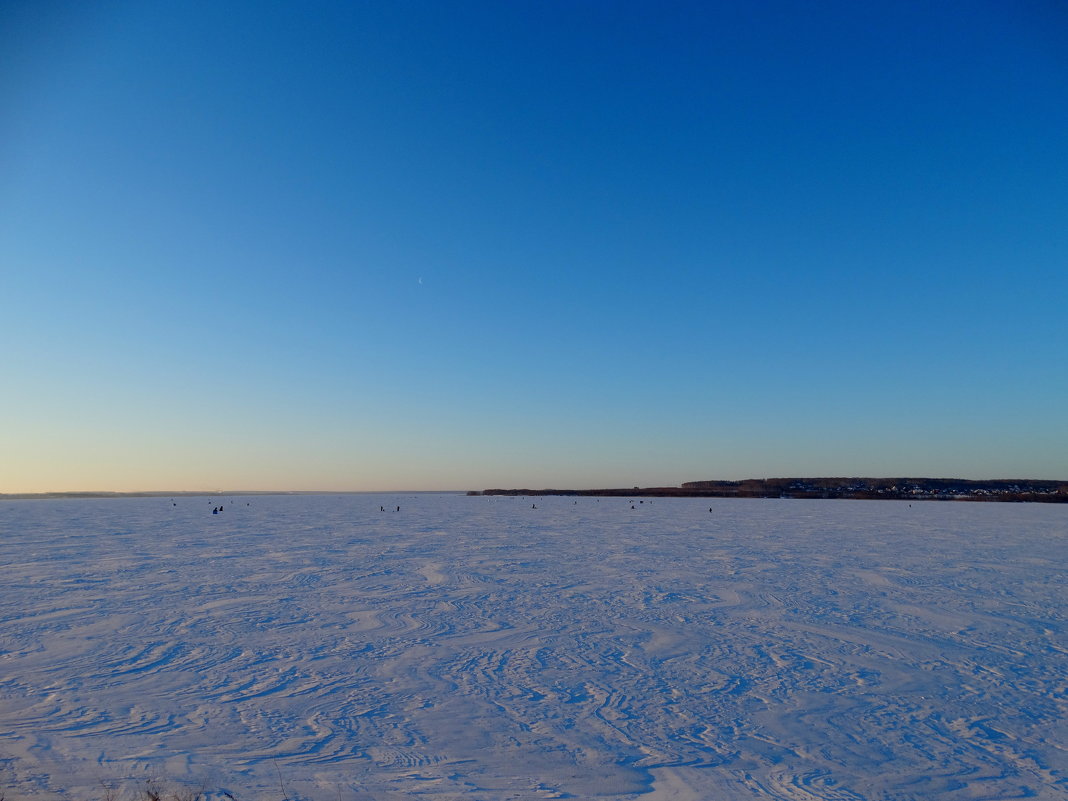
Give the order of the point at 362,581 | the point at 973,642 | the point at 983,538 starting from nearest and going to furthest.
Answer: the point at 973,642
the point at 362,581
the point at 983,538

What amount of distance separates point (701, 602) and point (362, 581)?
5.46m

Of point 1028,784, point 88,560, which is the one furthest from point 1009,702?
point 88,560

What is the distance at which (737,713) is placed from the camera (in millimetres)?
5035

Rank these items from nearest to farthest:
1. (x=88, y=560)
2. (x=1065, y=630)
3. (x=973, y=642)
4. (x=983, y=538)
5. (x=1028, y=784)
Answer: (x=1028, y=784)
(x=973, y=642)
(x=1065, y=630)
(x=88, y=560)
(x=983, y=538)

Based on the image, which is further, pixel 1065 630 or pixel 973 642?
pixel 1065 630

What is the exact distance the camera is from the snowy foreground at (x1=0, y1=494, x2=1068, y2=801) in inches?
159

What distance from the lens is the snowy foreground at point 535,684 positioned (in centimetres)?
403

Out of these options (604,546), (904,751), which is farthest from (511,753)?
(604,546)

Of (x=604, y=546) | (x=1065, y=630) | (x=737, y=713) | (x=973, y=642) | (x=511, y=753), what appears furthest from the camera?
(x=604, y=546)

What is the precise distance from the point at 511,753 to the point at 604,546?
12339 mm

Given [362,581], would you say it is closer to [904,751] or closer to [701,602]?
[701,602]

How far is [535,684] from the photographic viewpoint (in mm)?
5668

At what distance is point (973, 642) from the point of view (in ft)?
22.8

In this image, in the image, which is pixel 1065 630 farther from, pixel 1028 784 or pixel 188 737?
pixel 188 737
